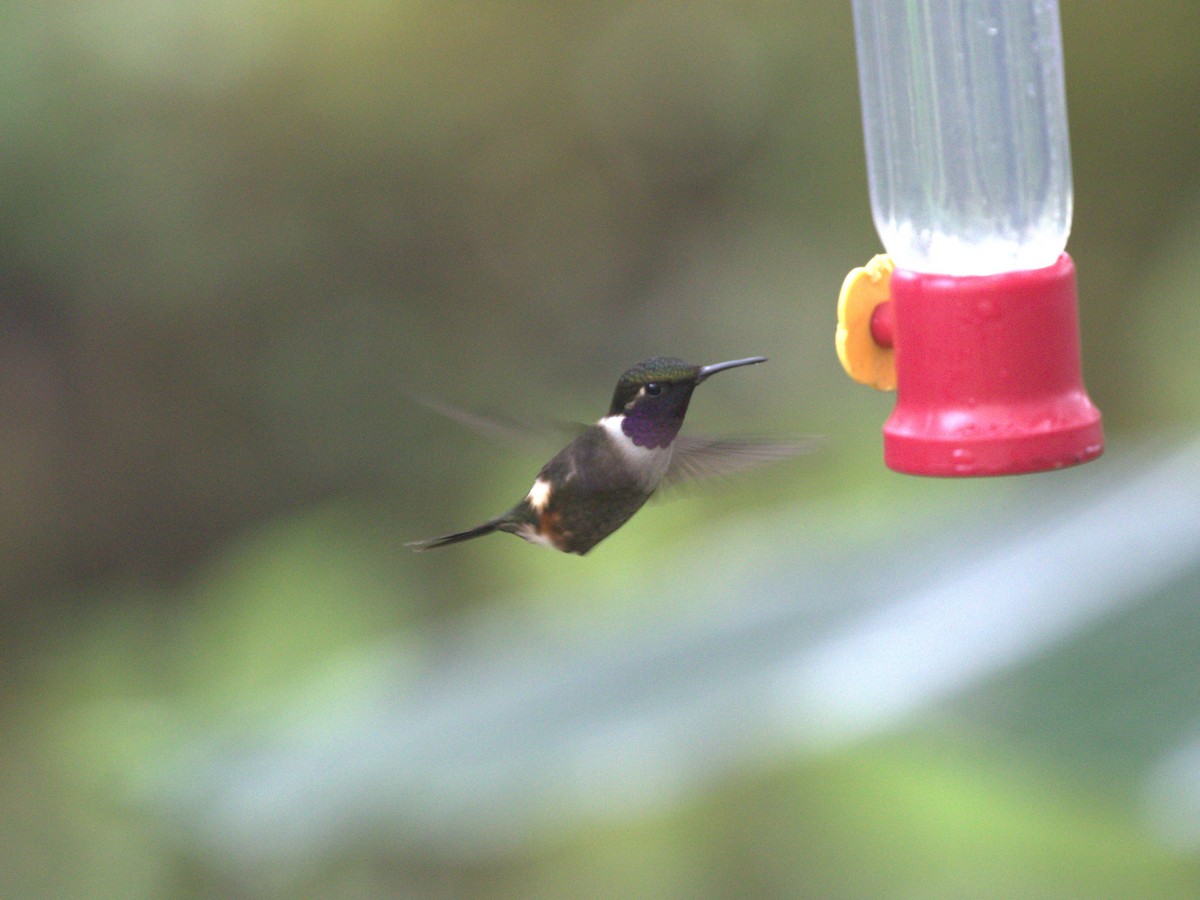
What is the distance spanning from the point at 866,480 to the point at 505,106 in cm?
184

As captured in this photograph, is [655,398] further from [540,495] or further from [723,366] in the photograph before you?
[540,495]

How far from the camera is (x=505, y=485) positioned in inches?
203

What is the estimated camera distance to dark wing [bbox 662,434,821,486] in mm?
2070

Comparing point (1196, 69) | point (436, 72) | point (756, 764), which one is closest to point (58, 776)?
point (756, 764)

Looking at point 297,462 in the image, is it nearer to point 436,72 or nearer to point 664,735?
point 436,72

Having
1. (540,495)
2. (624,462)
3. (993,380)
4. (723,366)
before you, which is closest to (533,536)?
(540,495)

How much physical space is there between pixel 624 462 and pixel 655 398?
126 mm

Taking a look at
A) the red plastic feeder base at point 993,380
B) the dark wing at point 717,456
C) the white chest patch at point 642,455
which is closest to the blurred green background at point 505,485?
the dark wing at point 717,456

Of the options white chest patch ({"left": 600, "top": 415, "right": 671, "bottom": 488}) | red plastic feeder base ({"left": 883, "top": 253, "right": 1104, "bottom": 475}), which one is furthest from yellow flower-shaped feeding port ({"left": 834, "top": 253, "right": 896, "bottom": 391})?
white chest patch ({"left": 600, "top": 415, "right": 671, "bottom": 488})

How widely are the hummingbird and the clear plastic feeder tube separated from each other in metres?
0.37

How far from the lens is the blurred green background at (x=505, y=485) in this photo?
382cm

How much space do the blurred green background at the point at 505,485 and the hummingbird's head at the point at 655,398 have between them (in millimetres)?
1552

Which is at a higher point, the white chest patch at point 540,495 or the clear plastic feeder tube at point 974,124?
the clear plastic feeder tube at point 974,124

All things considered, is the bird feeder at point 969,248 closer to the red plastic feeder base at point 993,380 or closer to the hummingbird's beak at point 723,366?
the red plastic feeder base at point 993,380
